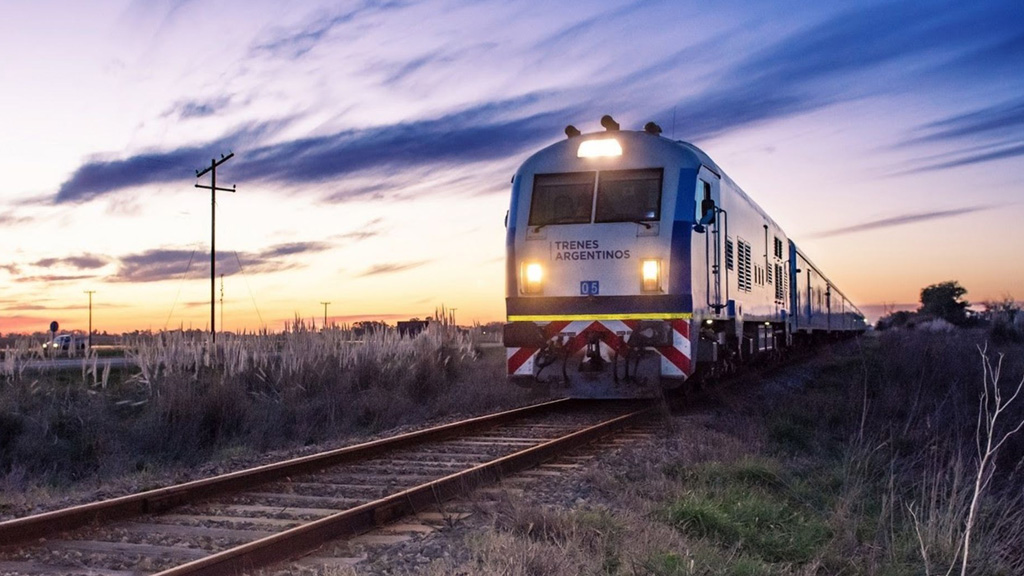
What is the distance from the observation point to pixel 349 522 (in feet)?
20.0

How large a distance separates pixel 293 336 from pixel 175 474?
889cm

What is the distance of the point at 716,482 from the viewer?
7961 millimetres

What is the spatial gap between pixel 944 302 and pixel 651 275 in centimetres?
8660

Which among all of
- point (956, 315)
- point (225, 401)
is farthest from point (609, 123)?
point (956, 315)

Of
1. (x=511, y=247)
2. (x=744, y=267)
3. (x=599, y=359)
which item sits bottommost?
(x=599, y=359)

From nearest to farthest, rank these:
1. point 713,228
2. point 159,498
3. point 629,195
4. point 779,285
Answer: point 159,498 < point 629,195 < point 713,228 < point 779,285

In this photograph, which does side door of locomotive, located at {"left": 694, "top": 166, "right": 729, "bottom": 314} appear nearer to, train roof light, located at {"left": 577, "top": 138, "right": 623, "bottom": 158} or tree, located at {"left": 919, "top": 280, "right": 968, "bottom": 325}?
train roof light, located at {"left": 577, "top": 138, "right": 623, "bottom": 158}

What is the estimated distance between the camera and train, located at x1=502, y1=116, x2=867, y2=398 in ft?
40.5

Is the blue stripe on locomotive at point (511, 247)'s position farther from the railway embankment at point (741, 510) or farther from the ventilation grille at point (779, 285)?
the ventilation grille at point (779, 285)

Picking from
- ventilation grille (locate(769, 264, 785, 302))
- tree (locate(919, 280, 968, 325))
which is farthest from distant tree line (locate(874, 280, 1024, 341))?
ventilation grille (locate(769, 264, 785, 302))

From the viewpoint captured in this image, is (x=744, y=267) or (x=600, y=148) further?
(x=744, y=267)

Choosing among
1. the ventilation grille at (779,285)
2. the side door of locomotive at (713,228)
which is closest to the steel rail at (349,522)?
the side door of locomotive at (713,228)

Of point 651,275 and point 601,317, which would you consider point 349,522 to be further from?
point 651,275

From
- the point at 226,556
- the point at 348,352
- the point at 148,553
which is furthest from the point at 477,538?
the point at 348,352
